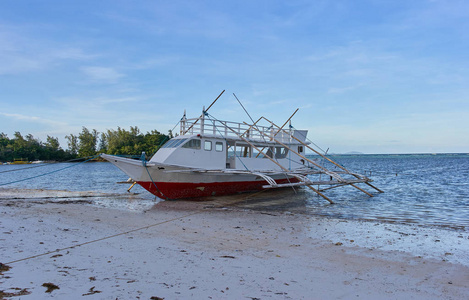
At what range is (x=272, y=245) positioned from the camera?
8570mm

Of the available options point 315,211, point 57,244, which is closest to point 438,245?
point 315,211

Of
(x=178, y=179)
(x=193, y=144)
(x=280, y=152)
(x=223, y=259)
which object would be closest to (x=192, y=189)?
(x=178, y=179)

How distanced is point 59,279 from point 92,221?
5961 millimetres

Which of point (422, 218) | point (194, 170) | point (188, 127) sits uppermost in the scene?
point (188, 127)

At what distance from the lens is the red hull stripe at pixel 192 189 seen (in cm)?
1684

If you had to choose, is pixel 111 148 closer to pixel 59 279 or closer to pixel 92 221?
pixel 92 221

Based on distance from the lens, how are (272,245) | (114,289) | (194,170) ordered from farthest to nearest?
(194,170), (272,245), (114,289)

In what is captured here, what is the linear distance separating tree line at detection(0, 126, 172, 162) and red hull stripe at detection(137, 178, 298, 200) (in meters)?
64.6

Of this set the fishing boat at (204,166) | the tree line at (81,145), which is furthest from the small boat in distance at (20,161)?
the fishing boat at (204,166)

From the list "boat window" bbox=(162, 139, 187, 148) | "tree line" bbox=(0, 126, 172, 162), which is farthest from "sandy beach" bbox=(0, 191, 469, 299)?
"tree line" bbox=(0, 126, 172, 162)

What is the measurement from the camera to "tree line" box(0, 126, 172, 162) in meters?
86.0

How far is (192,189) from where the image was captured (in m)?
17.8

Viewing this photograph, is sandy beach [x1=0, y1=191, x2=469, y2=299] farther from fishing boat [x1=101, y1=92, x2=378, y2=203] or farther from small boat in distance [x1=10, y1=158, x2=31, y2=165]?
small boat in distance [x1=10, y1=158, x2=31, y2=165]

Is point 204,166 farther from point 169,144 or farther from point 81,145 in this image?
point 81,145
